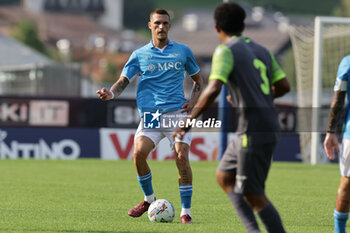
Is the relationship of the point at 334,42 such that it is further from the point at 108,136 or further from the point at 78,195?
the point at 78,195

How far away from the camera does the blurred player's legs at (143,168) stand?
9259mm

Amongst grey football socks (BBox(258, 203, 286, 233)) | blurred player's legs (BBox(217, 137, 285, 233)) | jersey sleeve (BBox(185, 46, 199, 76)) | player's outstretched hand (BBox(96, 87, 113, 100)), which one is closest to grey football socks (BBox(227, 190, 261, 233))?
blurred player's legs (BBox(217, 137, 285, 233))

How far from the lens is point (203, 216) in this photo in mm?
9859

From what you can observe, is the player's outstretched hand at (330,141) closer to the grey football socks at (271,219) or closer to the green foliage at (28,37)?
the grey football socks at (271,219)

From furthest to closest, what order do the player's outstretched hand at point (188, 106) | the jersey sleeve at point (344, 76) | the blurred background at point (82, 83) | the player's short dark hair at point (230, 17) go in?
the blurred background at point (82, 83) → the player's outstretched hand at point (188, 106) → the jersey sleeve at point (344, 76) → the player's short dark hair at point (230, 17)

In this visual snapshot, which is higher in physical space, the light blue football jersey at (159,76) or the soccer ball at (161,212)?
the light blue football jersey at (159,76)

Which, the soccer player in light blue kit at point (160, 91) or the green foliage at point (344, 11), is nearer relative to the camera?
the soccer player in light blue kit at point (160, 91)

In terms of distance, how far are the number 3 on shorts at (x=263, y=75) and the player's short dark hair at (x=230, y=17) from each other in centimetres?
31

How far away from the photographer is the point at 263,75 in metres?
6.78

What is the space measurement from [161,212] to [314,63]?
12.5 m

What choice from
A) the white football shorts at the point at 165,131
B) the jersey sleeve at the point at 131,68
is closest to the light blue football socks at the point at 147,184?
the white football shorts at the point at 165,131

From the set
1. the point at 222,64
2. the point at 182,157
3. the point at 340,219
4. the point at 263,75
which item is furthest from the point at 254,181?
the point at 182,157

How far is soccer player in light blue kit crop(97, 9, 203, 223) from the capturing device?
926 centimetres

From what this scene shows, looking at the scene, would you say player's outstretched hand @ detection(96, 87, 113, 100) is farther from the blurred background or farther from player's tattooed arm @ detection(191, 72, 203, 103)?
the blurred background
